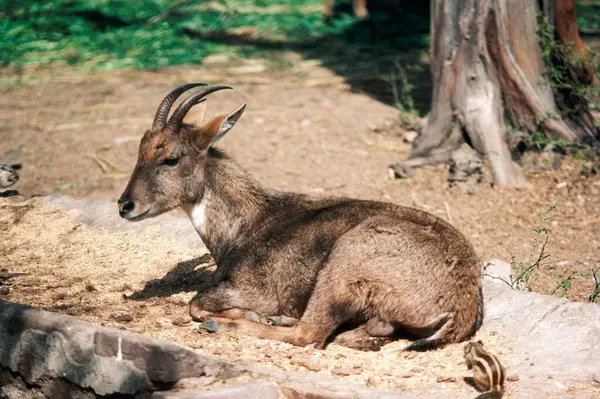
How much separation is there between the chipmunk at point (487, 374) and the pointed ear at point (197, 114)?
2.96 m

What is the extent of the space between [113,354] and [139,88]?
329 inches

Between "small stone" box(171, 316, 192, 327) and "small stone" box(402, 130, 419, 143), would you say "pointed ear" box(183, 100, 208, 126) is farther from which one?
"small stone" box(402, 130, 419, 143)

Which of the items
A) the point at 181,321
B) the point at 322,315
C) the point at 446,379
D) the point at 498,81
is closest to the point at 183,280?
the point at 181,321

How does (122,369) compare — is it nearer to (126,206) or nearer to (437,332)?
(126,206)

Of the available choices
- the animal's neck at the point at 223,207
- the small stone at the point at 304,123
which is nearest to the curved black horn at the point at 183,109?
the animal's neck at the point at 223,207

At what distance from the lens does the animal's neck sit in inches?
254

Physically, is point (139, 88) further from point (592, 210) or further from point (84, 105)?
point (592, 210)

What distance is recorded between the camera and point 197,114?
703cm

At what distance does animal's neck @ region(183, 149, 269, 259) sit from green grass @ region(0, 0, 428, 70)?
7602 millimetres

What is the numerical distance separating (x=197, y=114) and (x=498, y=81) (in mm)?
3674

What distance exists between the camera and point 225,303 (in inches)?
236

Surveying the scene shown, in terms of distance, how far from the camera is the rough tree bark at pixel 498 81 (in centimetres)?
916

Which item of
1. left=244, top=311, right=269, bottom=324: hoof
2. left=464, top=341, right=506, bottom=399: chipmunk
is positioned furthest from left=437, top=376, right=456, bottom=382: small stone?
left=244, top=311, right=269, bottom=324: hoof

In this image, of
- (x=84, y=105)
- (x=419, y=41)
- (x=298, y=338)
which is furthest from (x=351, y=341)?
(x=419, y=41)
